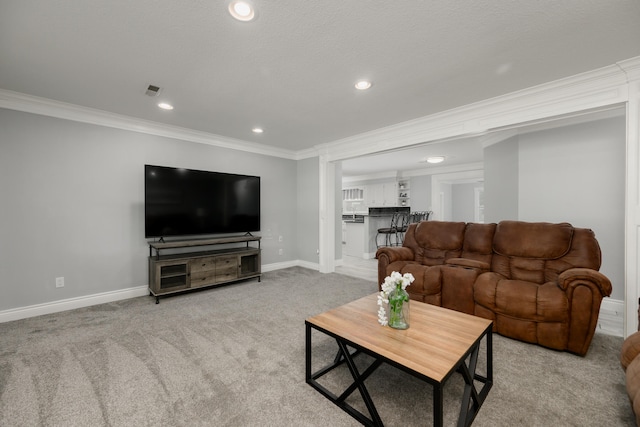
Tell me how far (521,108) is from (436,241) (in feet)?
5.52

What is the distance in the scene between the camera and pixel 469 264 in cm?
286

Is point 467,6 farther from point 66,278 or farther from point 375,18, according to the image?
point 66,278

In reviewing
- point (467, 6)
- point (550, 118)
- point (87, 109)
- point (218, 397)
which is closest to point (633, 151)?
point (550, 118)

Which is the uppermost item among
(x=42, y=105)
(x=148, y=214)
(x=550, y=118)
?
(x=42, y=105)

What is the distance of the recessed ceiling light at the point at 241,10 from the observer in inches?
62.9

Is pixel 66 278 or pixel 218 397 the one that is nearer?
pixel 218 397

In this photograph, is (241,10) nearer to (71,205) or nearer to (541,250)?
(71,205)

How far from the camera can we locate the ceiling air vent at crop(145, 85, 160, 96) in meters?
2.66

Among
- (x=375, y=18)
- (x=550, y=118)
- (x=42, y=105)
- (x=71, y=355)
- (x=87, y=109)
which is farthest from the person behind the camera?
(x=87, y=109)

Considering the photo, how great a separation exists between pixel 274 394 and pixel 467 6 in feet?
8.80

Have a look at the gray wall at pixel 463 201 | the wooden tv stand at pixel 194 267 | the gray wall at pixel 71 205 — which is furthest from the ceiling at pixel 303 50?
the gray wall at pixel 463 201

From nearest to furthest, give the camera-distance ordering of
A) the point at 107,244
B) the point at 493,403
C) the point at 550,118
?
the point at 493,403, the point at 550,118, the point at 107,244

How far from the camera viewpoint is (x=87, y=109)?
3.19 metres

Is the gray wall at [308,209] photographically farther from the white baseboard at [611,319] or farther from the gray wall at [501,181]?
the white baseboard at [611,319]
